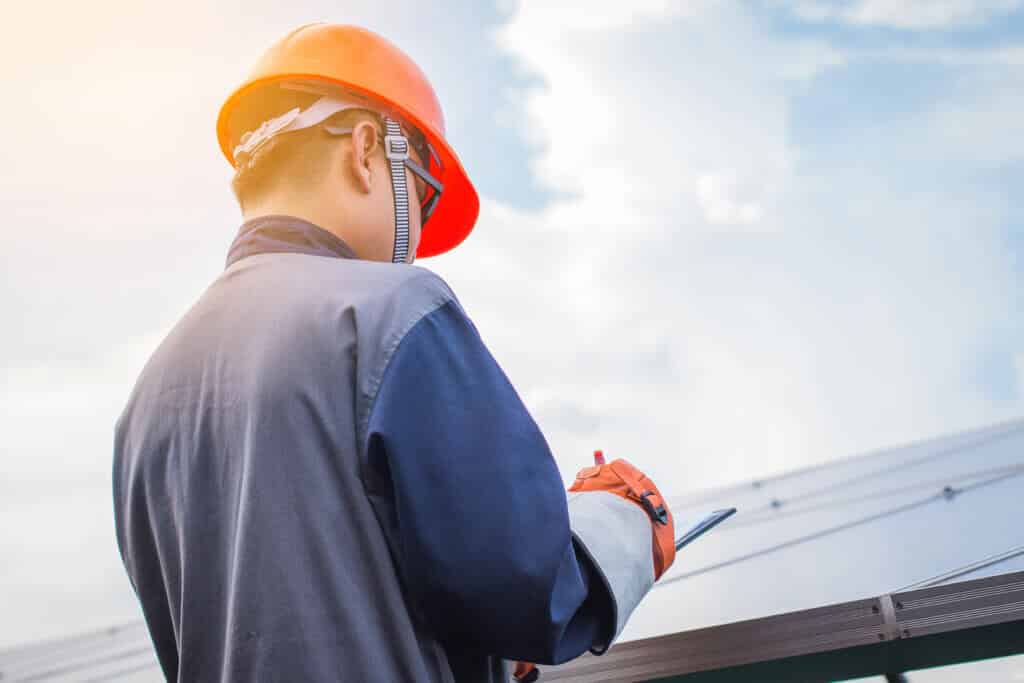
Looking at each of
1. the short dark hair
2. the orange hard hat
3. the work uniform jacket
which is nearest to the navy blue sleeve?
the work uniform jacket

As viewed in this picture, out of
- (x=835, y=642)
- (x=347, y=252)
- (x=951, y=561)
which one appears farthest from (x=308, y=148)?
(x=951, y=561)

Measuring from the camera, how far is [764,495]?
5.96 m

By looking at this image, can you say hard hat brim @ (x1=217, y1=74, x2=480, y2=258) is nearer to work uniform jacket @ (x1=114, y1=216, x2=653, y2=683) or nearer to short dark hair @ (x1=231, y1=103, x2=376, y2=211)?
short dark hair @ (x1=231, y1=103, x2=376, y2=211)

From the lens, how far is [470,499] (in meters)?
0.85

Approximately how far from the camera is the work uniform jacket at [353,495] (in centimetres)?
85

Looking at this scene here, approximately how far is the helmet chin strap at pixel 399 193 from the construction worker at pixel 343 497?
16 cm

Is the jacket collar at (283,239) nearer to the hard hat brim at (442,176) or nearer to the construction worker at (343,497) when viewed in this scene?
the construction worker at (343,497)

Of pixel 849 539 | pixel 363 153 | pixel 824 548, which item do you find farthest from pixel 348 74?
pixel 849 539

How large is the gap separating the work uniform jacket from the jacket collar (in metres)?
0.09

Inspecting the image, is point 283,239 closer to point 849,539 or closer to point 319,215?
point 319,215

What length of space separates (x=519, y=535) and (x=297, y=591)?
24 centimetres

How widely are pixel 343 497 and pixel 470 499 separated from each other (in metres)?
0.14

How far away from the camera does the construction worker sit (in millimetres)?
854

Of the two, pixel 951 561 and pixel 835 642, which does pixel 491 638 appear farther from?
pixel 951 561
